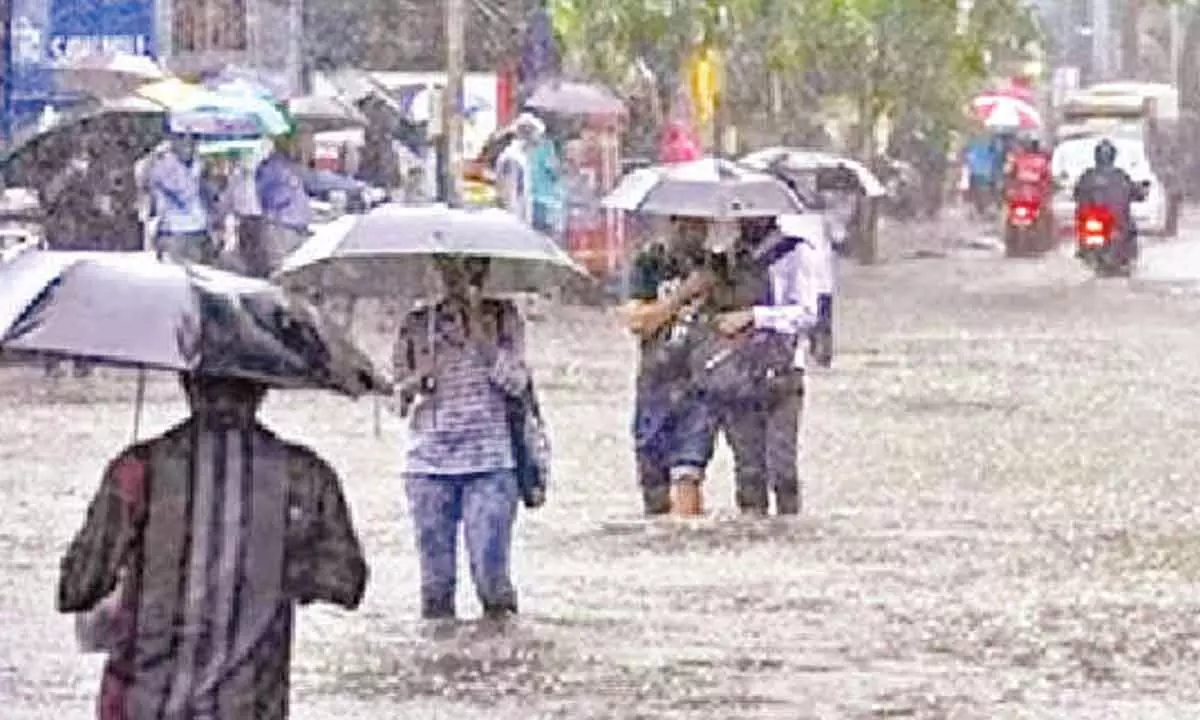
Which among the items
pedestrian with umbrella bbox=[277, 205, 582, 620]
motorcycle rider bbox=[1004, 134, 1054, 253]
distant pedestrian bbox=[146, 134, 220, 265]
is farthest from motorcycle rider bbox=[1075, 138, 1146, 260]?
pedestrian with umbrella bbox=[277, 205, 582, 620]

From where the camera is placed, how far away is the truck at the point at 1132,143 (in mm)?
A: 54781

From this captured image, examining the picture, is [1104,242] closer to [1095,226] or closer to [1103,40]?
[1095,226]

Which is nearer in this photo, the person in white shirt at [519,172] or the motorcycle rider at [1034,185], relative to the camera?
the person in white shirt at [519,172]

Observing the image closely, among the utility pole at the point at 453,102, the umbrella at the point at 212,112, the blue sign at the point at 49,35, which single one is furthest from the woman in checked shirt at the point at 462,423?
the utility pole at the point at 453,102

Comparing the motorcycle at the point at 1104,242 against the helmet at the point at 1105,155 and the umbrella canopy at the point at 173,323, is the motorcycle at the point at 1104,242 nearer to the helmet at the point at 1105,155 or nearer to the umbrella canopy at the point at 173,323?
the helmet at the point at 1105,155

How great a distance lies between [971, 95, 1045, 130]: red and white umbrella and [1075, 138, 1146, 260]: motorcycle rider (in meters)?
15.7

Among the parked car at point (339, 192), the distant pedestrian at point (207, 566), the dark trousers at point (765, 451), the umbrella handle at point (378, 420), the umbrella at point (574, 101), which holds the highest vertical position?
the umbrella at point (574, 101)

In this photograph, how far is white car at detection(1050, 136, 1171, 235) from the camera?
53688mm

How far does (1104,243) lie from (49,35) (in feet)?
50.5

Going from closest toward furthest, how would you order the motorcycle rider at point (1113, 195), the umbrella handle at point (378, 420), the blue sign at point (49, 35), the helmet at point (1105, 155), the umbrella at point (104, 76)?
the umbrella handle at point (378, 420) < the umbrella at point (104, 76) < the blue sign at point (49, 35) < the motorcycle rider at point (1113, 195) < the helmet at point (1105, 155)

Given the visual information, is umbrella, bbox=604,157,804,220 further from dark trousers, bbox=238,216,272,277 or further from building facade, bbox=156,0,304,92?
building facade, bbox=156,0,304,92

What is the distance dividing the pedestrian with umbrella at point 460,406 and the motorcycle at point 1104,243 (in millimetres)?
30168

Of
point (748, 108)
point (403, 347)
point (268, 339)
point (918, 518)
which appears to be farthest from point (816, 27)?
point (268, 339)

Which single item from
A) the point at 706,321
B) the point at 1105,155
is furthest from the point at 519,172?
the point at 706,321
